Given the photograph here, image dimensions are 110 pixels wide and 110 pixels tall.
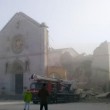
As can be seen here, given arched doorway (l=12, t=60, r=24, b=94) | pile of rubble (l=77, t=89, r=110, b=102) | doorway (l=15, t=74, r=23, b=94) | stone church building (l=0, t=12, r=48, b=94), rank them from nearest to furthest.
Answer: pile of rubble (l=77, t=89, r=110, b=102) → stone church building (l=0, t=12, r=48, b=94) → arched doorway (l=12, t=60, r=24, b=94) → doorway (l=15, t=74, r=23, b=94)

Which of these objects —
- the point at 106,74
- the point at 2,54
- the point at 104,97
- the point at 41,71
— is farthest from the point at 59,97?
the point at 2,54

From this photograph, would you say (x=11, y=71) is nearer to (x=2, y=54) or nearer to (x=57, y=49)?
(x=2, y=54)

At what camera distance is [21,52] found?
55812 millimetres

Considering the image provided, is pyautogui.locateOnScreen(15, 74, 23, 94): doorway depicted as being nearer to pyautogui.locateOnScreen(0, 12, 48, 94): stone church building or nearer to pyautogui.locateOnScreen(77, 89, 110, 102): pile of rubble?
pyautogui.locateOnScreen(0, 12, 48, 94): stone church building

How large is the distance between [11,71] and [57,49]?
9.15 metres

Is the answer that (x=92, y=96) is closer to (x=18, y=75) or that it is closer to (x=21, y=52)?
(x=21, y=52)

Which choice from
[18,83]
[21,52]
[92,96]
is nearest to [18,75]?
[18,83]

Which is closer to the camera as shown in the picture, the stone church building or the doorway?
the stone church building

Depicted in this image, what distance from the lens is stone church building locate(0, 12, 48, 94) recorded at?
52844mm

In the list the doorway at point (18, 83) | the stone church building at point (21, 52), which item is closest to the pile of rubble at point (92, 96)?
the stone church building at point (21, 52)

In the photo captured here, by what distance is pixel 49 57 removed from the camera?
182 ft

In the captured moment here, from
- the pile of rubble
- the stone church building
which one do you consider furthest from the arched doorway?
the pile of rubble

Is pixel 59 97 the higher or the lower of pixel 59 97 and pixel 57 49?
the lower

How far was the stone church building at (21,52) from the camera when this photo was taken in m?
52.8
